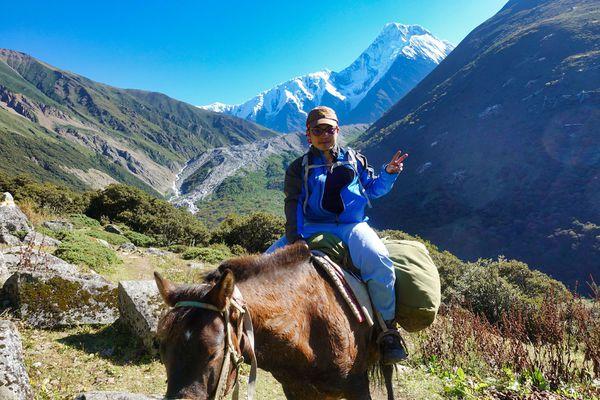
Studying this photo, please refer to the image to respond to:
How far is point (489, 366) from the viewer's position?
5.89 metres

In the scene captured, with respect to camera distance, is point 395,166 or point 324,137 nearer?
point 324,137

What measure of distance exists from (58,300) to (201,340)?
5.85m

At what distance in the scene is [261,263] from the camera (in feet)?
7.60

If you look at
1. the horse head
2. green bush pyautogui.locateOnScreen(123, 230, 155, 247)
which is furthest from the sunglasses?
green bush pyautogui.locateOnScreen(123, 230, 155, 247)

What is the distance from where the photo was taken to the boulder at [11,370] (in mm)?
3436

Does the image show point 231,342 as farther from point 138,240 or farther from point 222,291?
point 138,240

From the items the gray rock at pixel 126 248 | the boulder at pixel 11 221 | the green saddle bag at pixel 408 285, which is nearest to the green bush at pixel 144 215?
the gray rock at pixel 126 248

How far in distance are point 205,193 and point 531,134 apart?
330 feet

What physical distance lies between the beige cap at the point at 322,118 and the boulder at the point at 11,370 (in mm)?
3934

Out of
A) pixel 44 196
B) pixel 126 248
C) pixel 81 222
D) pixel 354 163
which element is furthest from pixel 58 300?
pixel 44 196

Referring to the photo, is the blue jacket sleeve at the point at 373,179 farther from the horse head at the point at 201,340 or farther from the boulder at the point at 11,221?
the boulder at the point at 11,221

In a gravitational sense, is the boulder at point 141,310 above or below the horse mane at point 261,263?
below

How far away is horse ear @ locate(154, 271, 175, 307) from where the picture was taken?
1822 millimetres

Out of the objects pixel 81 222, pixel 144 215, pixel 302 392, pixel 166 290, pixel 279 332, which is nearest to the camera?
pixel 166 290
